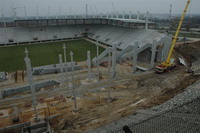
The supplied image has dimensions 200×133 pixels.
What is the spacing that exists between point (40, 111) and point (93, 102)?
5249mm

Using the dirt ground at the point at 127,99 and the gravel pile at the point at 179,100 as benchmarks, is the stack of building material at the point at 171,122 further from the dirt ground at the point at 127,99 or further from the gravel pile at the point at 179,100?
the dirt ground at the point at 127,99

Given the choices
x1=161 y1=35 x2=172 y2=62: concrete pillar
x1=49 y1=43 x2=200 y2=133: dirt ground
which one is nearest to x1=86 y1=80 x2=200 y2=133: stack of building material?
x1=49 y1=43 x2=200 y2=133: dirt ground

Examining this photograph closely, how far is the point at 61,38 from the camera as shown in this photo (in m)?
51.6

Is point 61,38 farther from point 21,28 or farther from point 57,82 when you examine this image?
point 57,82

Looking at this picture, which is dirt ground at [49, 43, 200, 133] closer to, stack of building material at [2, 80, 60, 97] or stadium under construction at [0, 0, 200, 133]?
stadium under construction at [0, 0, 200, 133]

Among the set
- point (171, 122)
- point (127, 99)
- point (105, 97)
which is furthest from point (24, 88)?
point (171, 122)

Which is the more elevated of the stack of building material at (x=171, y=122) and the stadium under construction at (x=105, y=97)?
the stack of building material at (x=171, y=122)

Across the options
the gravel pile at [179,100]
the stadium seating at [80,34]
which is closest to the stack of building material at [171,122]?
the gravel pile at [179,100]

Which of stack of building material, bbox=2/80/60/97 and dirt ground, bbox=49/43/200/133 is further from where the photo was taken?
stack of building material, bbox=2/80/60/97

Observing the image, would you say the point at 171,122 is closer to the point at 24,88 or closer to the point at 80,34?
the point at 24,88

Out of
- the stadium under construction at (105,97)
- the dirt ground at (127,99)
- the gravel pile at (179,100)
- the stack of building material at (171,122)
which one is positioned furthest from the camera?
the gravel pile at (179,100)

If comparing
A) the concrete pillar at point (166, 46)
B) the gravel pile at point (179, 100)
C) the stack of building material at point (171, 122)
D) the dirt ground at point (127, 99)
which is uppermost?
the concrete pillar at point (166, 46)

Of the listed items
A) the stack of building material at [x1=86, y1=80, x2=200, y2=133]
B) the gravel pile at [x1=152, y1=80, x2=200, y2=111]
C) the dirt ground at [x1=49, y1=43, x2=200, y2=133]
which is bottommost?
the dirt ground at [x1=49, y1=43, x2=200, y2=133]

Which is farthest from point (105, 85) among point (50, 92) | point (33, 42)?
point (33, 42)
